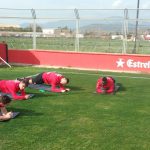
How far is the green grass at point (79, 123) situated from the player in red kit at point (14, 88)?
28 cm

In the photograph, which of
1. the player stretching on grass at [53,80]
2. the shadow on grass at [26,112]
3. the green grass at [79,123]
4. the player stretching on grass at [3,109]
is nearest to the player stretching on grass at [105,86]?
the green grass at [79,123]

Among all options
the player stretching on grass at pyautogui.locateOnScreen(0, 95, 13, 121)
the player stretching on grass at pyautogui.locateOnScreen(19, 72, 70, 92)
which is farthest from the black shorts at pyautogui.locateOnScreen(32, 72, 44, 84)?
the player stretching on grass at pyautogui.locateOnScreen(0, 95, 13, 121)

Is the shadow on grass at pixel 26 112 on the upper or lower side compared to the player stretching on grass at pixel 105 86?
lower

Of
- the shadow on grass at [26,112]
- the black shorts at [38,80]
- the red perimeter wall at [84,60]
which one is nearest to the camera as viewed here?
the shadow on grass at [26,112]

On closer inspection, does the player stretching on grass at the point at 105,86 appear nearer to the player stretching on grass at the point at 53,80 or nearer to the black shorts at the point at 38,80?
the player stretching on grass at the point at 53,80

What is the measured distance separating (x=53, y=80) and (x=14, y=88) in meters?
2.11

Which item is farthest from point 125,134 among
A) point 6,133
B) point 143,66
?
point 143,66

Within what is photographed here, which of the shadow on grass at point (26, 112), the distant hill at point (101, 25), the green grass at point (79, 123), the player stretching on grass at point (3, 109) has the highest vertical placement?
the distant hill at point (101, 25)

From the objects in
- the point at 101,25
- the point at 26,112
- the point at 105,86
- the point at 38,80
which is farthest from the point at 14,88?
the point at 101,25

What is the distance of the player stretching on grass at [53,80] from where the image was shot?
12.6 meters

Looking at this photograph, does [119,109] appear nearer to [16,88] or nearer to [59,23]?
[16,88]

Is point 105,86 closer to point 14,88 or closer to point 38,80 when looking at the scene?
point 38,80

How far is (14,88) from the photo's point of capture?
1093 centimetres

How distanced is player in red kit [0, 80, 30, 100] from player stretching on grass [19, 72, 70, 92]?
1561mm
